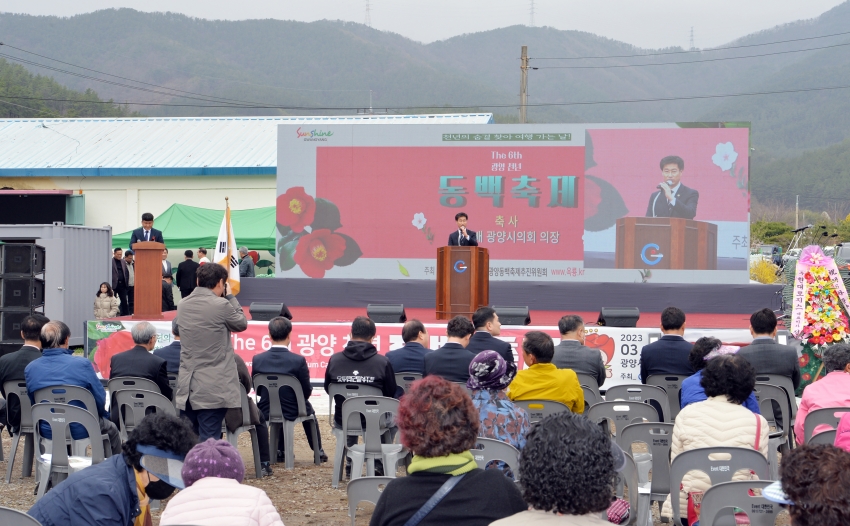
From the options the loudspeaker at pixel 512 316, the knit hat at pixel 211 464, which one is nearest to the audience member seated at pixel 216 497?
the knit hat at pixel 211 464

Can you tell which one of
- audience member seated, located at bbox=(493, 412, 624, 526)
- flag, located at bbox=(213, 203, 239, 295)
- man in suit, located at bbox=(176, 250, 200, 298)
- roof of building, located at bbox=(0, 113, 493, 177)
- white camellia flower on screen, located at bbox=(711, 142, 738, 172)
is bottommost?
audience member seated, located at bbox=(493, 412, 624, 526)

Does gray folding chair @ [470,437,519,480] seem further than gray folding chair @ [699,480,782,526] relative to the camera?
Yes

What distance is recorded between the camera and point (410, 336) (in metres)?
6.96

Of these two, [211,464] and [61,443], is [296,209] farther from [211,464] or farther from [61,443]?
[211,464]

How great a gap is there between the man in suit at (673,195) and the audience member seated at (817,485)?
12.1m

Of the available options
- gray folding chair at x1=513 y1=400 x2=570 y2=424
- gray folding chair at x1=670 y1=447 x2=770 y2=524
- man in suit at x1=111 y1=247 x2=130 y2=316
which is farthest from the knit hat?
man in suit at x1=111 y1=247 x2=130 y2=316

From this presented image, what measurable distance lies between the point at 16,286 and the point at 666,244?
955 centimetres

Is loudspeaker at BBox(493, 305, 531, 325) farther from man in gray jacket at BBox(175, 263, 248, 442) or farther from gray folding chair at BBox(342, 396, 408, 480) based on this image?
man in gray jacket at BBox(175, 263, 248, 442)

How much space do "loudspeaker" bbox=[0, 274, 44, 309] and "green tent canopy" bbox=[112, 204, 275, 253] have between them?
33.9 ft

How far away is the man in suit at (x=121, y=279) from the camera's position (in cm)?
1523

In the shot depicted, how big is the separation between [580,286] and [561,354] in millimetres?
7099

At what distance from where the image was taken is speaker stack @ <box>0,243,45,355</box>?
11414mm

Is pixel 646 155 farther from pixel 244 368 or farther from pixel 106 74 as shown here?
pixel 106 74

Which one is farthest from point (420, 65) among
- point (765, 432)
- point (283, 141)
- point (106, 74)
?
point (765, 432)
